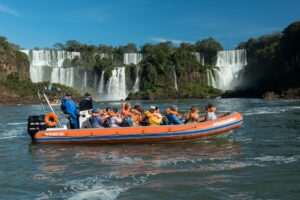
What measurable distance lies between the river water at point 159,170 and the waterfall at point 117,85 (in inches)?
2698

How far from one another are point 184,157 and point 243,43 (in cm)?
10824

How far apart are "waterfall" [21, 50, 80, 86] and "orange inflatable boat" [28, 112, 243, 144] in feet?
229

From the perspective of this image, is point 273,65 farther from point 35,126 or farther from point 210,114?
point 35,126

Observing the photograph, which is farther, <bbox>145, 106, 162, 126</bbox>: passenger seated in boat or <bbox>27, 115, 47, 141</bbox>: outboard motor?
<bbox>27, 115, 47, 141</bbox>: outboard motor

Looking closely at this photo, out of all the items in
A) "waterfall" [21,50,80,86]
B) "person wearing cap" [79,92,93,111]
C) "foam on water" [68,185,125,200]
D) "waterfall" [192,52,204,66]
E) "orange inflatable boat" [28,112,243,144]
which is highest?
"waterfall" [192,52,204,66]

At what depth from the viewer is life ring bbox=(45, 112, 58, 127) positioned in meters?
15.4

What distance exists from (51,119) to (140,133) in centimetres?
357

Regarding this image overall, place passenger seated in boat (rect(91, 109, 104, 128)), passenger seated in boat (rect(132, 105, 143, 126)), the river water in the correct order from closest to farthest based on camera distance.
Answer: the river water < passenger seated in boat (rect(91, 109, 104, 128)) < passenger seated in boat (rect(132, 105, 143, 126))

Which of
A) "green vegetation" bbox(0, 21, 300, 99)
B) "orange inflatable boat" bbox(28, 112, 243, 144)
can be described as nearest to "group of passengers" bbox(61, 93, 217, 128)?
"orange inflatable boat" bbox(28, 112, 243, 144)

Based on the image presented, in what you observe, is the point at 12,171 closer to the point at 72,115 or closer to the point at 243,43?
the point at 72,115

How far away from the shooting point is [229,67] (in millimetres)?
91188

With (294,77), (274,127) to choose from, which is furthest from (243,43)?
(274,127)

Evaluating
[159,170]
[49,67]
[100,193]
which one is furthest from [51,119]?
[49,67]

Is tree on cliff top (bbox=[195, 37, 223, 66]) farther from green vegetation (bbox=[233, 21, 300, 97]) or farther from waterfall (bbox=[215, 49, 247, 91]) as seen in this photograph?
green vegetation (bbox=[233, 21, 300, 97])
